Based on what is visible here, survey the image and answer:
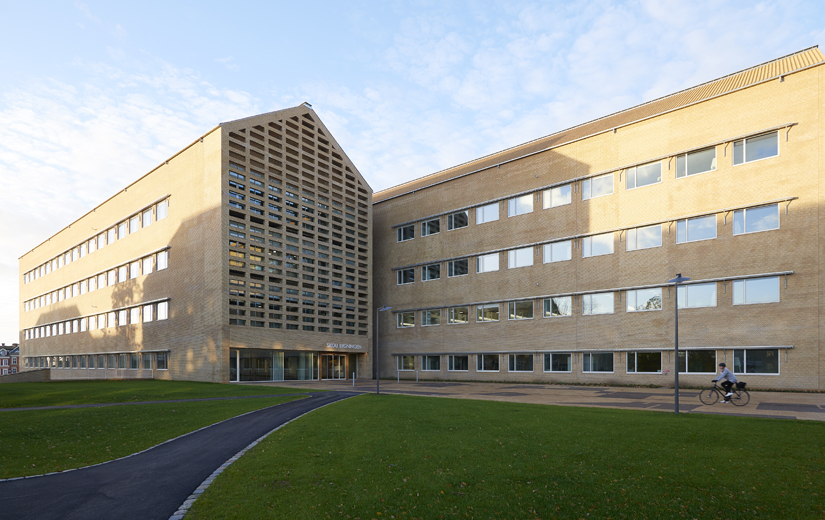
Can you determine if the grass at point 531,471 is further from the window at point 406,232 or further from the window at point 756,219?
the window at point 406,232

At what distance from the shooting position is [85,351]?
61.9 meters

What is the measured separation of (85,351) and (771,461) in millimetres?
69028

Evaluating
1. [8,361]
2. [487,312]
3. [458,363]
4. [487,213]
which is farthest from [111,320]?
[8,361]

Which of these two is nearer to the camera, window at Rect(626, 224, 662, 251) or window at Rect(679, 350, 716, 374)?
window at Rect(679, 350, 716, 374)

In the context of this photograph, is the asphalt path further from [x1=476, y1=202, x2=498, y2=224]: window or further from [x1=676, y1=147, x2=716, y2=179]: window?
[x1=476, y1=202, x2=498, y2=224]: window

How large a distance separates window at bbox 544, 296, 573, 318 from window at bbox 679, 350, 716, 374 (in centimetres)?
845

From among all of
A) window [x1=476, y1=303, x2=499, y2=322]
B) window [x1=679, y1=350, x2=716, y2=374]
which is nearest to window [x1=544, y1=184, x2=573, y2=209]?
window [x1=476, y1=303, x2=499, y2=322]

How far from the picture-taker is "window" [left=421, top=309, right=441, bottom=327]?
163 ft

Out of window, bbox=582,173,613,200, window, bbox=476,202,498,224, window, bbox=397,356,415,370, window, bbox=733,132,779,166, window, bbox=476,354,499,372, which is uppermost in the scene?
window, bbox=733,132,779,166

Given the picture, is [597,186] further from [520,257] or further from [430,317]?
[430,317]

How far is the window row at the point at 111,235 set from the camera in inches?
1997

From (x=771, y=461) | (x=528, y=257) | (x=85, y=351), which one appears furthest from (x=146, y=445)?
(x=85, y=351)

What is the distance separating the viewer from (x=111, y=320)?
56.9 meters

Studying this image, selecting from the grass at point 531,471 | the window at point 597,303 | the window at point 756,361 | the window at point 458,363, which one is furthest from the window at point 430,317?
the grass at point 531,471
